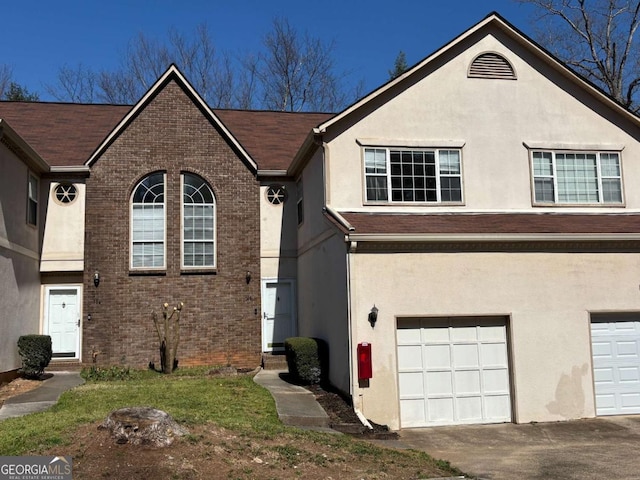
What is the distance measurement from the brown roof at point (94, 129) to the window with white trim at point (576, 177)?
7.69 m

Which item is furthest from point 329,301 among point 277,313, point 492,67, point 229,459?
point 492,67

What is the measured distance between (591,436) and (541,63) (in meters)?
9.12

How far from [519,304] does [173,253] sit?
9.84 meters

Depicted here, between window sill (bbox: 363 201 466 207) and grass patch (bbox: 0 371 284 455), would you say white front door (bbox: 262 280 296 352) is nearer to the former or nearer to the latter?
grass patch (bbox: 0 371 284 455)

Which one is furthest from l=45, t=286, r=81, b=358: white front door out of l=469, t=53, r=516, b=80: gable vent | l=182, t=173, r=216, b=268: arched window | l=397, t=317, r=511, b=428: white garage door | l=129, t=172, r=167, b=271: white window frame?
l=469, t=53, r=516, b=80: gable vent

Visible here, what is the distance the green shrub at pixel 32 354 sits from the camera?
51.0ft

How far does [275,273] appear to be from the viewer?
1872cm

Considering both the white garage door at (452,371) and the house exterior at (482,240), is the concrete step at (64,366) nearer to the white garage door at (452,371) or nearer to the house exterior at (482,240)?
the house exterior at (482,240)

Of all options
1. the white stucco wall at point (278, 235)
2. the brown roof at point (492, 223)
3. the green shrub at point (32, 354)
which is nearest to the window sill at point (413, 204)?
the brown roof at point (492, 223)

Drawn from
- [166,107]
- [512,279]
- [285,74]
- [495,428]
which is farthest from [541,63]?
[285,74]

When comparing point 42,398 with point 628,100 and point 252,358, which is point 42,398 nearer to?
point 252,358

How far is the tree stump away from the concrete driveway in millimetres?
4225

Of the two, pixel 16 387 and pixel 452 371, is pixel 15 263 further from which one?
pixel 452 371

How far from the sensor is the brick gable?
695 inches
